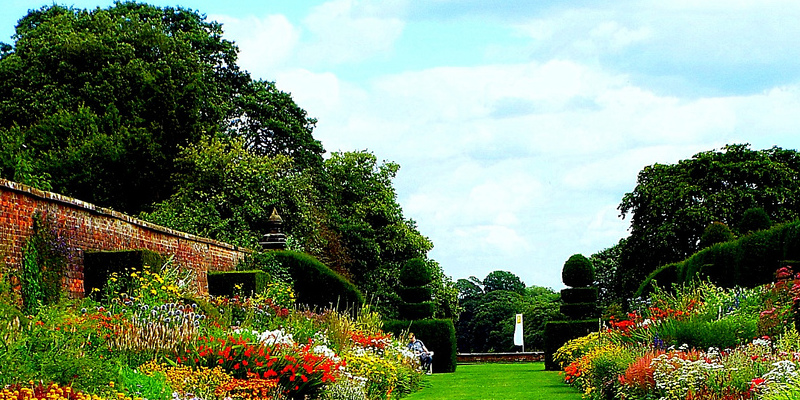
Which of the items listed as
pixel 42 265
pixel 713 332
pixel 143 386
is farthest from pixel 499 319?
pixel 143 386

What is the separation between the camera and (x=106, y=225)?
1348 centimetres

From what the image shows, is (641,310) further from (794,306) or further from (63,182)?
(63,182)

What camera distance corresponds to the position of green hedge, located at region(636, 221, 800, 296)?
1540 centimetres

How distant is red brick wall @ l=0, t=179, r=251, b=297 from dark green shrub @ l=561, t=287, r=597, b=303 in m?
9.45

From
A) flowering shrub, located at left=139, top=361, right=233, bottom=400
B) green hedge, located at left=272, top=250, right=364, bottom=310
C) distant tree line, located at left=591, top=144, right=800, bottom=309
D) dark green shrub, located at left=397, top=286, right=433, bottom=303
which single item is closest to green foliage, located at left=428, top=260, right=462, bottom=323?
distant tree line, located at left=591, top=144, right=800, bottom=309

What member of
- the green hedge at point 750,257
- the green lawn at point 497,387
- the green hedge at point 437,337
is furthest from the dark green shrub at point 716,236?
the green hedge at point 437,337

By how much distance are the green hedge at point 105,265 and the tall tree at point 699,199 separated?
67.5 ft

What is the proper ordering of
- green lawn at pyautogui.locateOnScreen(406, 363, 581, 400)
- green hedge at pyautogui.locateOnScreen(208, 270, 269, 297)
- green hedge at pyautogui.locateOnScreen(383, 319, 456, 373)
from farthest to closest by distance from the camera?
green hedge at pyautogui.locateOnScreen(383, 319, 456, 373) < green hedge at pyautogui.locateOnScreen(208, 270, 269, 297) < green lawn at pyautogui.locateOnScreen(406, 363, 581, 400)

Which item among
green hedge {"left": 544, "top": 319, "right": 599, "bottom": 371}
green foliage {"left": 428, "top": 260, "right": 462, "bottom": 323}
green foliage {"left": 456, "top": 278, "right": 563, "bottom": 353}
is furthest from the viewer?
green foliage {"left": 456, "top": 278, "right": 563, "bottom": 353}

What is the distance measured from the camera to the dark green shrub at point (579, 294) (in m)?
22.6

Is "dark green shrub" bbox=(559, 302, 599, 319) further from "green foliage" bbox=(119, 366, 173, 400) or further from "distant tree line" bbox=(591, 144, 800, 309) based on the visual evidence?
"green foliage" bbox=(119, 366, 173, 400)

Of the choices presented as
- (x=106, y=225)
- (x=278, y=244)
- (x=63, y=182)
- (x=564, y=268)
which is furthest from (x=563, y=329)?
(x=63, y=182)

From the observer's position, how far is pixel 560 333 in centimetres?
2147

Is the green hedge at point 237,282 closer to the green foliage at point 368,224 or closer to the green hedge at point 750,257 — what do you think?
the green hedge at point 750,257
